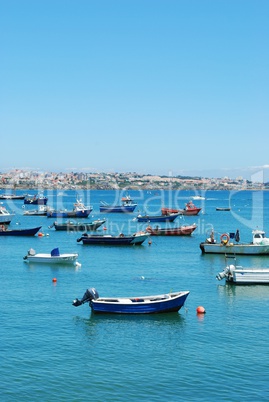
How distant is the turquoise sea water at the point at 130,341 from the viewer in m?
24.1

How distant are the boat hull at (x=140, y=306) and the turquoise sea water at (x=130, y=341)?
0.45 meters

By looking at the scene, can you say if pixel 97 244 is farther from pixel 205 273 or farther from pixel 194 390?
pixel 194 390

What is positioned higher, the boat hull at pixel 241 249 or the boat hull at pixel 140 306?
the boat hull at pixel 241 249

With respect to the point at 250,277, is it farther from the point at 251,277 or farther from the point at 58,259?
the point at 58,259

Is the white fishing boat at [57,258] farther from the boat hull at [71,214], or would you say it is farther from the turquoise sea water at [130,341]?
the boat hull at [71,214]

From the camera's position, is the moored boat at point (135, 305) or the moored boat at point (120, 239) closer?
the moored boat at point (135, 305)

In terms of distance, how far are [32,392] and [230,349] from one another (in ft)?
32.2

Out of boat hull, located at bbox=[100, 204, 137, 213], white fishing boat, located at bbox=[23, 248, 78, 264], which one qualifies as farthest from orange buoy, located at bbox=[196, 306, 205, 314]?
boat hull, located at bbox=[100, 204, 137, 213]

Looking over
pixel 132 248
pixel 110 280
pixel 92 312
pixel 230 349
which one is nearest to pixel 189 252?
pixel 132 248

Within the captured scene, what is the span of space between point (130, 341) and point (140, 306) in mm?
4584

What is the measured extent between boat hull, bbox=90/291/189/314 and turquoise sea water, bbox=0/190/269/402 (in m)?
0.45

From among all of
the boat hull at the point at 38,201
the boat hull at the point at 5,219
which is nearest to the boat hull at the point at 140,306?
the boat hull at the point at 5,219

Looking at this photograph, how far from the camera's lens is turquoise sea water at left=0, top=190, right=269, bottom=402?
2411cm

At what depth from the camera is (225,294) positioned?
40688 mm
